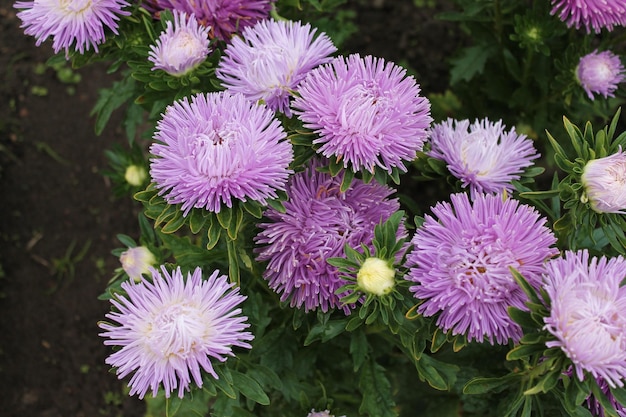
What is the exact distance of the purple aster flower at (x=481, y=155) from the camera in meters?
1.57

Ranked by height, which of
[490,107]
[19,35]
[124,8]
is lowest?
[19,35]

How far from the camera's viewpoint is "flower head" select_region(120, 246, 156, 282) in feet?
5.49

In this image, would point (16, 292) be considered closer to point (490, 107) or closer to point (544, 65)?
point (490, 107)

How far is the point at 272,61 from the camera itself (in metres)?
1.53

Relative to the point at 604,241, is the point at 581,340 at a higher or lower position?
higher

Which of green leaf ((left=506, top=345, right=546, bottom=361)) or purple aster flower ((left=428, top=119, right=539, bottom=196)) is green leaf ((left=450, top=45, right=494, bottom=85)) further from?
green leaf ((left=506, top=345, right=546, bottom=361))

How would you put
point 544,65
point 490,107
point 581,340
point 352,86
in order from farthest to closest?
point 490,107, point 544,65, point 352,86, point 581,340

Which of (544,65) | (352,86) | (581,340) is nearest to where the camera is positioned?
(581,340)

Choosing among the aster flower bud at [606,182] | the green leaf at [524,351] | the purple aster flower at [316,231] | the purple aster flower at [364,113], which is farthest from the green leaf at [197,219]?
the aster flower bud at [606,182]

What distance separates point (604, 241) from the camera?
67.6 inches

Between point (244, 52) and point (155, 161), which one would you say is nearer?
point (155, 161)

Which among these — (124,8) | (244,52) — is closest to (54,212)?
(124,8)

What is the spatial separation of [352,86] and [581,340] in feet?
2.31

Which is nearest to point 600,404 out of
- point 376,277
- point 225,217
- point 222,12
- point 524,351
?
point 524,351
